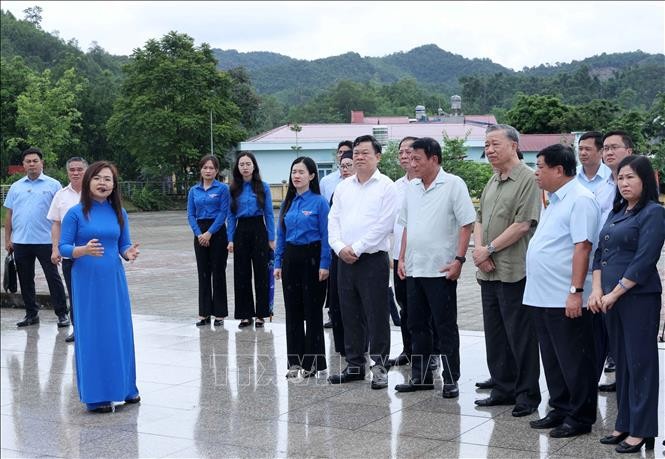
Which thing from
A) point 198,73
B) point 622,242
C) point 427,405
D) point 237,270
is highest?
point 198,73

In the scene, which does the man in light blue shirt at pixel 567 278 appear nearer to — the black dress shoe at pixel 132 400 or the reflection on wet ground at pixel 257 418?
the reflection on wet ground at pixel 257 418

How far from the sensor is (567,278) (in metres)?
5.45

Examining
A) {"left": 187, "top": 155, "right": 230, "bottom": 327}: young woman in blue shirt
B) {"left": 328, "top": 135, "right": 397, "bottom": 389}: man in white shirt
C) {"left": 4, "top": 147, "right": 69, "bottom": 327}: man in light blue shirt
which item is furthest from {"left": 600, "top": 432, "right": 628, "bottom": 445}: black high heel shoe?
{"left": 4, "top": 147, "right": 69, "bottom": 327}: man in light blue shirt

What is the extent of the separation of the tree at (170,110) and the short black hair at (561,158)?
4791 cm

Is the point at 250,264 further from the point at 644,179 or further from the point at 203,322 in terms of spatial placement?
the point at 644,179

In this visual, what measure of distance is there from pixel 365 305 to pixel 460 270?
3.02 ft

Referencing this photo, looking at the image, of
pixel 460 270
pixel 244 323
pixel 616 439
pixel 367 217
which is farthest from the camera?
pixel 244 323

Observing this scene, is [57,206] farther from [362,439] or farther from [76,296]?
[362,439]

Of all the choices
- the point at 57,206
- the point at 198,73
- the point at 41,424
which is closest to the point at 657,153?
the point at 57,206

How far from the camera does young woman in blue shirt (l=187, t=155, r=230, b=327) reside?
9.73 meters

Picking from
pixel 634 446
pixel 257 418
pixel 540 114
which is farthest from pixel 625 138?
pixel 540 114

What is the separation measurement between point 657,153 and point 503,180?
6.36m

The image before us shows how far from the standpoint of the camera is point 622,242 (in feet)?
16.6

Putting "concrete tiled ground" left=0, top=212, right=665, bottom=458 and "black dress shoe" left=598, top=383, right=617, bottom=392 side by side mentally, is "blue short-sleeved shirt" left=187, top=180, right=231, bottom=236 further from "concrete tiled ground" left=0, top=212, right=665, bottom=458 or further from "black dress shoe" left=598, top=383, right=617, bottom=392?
"black dress shoe" left=598, top=383, right=617, bottom=392
